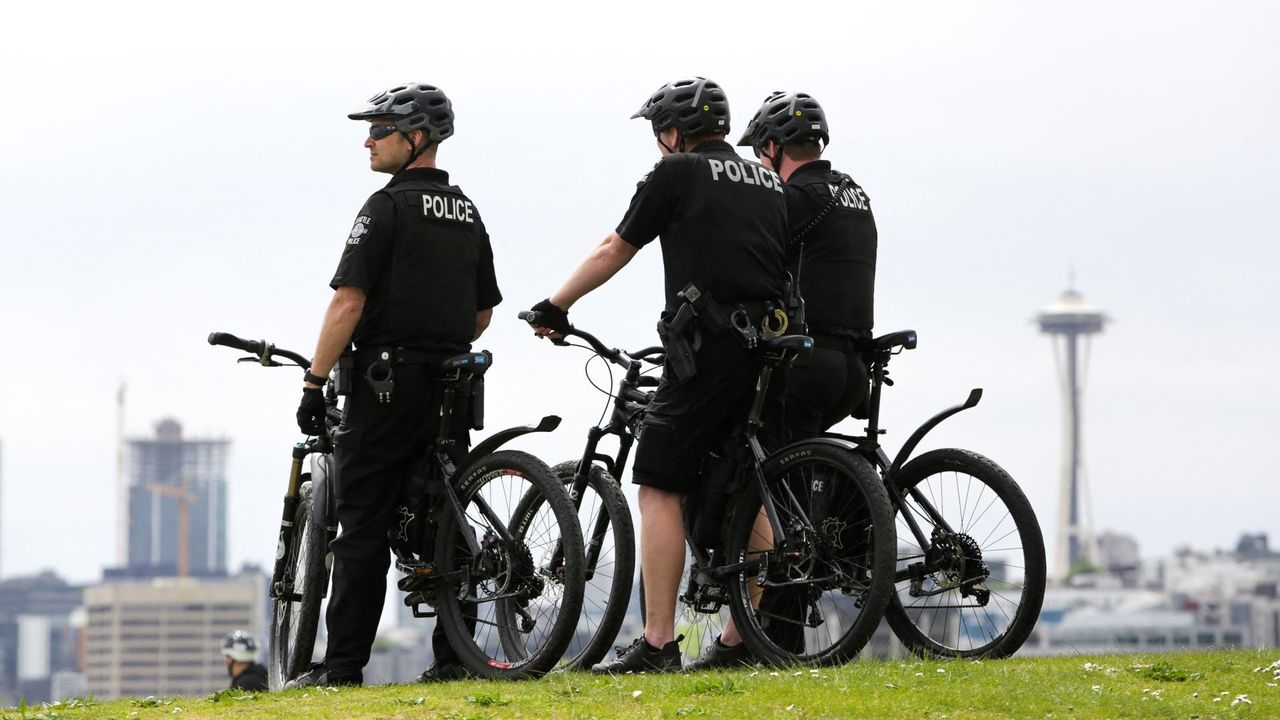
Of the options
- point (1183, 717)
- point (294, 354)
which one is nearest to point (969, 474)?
point (1183, 717)

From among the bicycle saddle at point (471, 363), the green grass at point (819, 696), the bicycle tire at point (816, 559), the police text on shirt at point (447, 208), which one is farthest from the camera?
the police text on shirt at point (447, 208)

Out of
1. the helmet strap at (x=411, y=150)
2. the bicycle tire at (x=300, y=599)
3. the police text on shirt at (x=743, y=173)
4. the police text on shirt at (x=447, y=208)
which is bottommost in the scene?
the bicycle tire at (x=300, y=599)

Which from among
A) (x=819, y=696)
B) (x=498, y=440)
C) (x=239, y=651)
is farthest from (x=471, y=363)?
(x=239, y=651)

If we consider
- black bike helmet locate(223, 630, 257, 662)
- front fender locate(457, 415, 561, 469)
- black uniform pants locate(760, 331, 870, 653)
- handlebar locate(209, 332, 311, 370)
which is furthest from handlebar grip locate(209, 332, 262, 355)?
black bike helmet locate(223, 630, 257, 662)

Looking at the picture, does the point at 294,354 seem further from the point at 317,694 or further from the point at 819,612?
the point at 819,612

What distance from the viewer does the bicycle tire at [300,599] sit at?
390 inches

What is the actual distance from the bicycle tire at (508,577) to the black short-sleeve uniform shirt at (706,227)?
1.02m

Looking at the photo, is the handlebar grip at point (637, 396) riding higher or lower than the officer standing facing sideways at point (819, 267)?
lower

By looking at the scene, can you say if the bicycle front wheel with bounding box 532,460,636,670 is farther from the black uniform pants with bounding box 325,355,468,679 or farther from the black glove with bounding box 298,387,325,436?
the black glove with bounding box 298,387,325,436

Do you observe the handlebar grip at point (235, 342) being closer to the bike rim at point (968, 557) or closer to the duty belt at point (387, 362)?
the duty belt at point (387, 362)

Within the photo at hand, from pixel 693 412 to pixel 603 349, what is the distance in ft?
2.49

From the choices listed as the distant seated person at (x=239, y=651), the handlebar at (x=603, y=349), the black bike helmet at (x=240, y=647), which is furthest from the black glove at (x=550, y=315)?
the black bike helmet at (x=240, y=647)

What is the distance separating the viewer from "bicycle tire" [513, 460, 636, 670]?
8703mm

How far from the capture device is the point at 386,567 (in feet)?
31.6
